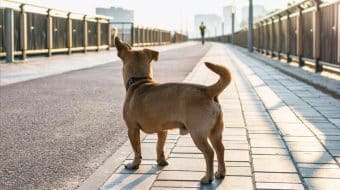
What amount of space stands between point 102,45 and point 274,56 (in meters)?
11.6

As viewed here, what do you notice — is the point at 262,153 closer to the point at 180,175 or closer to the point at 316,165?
the point at 316,165

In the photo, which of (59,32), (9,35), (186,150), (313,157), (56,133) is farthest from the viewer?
(59,32)

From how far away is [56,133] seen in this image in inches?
239

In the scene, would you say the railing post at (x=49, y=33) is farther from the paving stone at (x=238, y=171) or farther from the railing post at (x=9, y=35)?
the paving stone at (x=238, y=171)

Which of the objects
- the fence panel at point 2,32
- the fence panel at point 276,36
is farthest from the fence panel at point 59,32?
the fence panel at point 276,36

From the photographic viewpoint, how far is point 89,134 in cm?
606

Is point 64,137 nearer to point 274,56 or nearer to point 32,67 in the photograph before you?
point 32,67

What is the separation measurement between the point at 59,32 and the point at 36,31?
10.6 feet

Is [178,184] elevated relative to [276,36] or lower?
lower

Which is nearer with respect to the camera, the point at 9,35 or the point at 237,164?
the point at 237,164

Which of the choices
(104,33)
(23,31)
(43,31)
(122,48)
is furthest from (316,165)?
(104,33)

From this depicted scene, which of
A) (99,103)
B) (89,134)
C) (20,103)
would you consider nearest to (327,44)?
(99,103)

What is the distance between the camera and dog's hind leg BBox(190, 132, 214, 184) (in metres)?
3.84

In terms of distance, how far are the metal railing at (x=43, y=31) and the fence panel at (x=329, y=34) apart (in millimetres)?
9758
